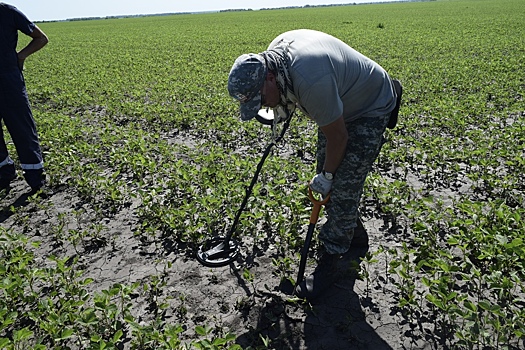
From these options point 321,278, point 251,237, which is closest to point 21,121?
point 251,237

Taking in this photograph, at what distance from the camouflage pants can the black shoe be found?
0.28ft

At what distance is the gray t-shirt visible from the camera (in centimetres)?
233

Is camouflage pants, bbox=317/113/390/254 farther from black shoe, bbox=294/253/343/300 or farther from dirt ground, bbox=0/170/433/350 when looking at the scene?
dirt ground, bbox=0/170/433/350

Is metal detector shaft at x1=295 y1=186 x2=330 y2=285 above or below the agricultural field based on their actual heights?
above

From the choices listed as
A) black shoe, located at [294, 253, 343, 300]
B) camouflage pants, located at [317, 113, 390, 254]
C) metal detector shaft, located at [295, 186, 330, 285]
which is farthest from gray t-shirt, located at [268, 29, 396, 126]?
black shoe, located at [294, 253, 343, 300]

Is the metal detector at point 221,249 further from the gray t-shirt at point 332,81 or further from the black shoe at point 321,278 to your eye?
the gray t-shirt at point 332,81

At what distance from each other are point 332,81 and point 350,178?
0.87 meters

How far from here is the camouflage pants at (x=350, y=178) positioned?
9.35 feet

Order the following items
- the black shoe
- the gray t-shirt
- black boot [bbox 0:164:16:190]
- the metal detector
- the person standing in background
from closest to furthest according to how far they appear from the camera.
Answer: the gray t-shirt → the black shoe → the metal detector → the person standing in background → black boot [bbox 0:164:16:190]

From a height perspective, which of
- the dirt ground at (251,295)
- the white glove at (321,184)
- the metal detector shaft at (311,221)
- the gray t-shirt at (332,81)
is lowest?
the dirt ground at (251,295)

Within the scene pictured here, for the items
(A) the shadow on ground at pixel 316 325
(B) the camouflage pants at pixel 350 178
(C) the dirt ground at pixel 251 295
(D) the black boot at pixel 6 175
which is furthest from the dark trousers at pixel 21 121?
(B) the camouflage pants at pixel 350 178

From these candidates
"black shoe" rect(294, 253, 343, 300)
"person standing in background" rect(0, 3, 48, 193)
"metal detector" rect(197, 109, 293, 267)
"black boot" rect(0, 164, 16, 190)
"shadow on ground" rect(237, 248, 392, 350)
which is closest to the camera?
"shadow on ground" rect(237, 248, 392, 350)

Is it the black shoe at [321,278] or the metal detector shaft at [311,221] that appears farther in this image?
the black shoe at [321,278]

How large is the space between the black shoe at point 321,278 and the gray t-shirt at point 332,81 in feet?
3.84
